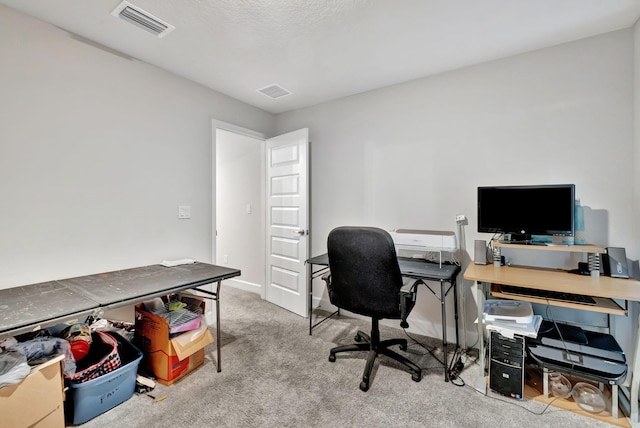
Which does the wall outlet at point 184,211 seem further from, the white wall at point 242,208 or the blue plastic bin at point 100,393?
the blue plastic bin at point 100,393

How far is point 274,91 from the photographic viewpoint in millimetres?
3004

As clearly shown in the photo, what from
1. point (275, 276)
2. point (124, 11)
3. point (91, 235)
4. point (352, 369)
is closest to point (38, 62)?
point (124, 11)

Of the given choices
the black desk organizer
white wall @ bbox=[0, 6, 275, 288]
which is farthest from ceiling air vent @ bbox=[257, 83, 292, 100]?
the black desk organizer

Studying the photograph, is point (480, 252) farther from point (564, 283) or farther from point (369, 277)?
point (369, 277)

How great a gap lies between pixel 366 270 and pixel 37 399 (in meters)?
1.82

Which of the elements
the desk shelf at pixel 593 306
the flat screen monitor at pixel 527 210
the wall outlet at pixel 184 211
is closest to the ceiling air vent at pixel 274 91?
the wall outlet at pixel 184 211

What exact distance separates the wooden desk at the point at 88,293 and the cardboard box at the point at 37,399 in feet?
0.83

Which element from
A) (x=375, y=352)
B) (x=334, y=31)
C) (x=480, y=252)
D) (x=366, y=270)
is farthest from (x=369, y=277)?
(x=334, y=31)

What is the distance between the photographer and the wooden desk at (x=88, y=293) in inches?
53.0

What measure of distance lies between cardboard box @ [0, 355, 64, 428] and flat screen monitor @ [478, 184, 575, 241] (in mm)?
2811

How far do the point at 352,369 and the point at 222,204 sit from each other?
3144 millimetres

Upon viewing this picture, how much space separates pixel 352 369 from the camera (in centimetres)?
214

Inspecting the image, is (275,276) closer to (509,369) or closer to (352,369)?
(352,369)

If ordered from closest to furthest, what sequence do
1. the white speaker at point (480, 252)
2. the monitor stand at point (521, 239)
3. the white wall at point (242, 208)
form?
1. the monitor stand at point (521, 239)
2. the white speaker at point (480, 252)
3. the white wall at point (242, 208)
